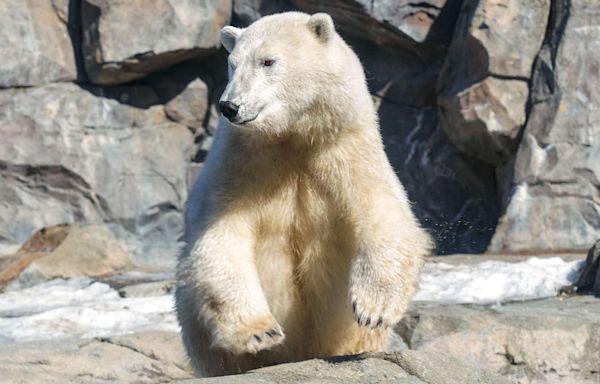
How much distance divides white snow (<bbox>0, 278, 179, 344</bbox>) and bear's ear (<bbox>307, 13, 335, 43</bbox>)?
299cm

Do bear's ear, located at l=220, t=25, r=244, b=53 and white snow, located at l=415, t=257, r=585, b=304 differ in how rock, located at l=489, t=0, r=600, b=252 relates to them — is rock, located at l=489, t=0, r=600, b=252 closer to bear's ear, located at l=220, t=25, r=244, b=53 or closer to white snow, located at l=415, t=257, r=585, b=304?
white snow, located at l=415, t=257, r=585, b=304

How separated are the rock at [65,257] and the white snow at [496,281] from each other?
10.5ft

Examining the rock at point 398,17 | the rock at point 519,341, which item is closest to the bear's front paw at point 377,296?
the rock at point 519,341

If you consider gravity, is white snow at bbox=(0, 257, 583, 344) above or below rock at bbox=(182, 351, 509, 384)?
below

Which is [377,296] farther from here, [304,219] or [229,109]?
[229,109]

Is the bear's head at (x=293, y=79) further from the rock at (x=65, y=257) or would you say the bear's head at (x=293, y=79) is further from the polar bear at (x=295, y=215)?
the rock at (x=65, y=257)

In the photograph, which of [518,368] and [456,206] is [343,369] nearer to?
[518,368]

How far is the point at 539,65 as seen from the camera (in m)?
10.0

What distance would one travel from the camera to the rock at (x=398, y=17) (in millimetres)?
11047

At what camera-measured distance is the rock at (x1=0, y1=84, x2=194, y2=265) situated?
11258 mm

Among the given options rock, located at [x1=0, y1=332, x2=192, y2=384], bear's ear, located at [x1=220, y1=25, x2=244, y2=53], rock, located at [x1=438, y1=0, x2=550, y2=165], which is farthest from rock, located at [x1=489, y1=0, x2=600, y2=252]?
bear's ear, located at [x1=220, y1=25, x2=244, y2=53]

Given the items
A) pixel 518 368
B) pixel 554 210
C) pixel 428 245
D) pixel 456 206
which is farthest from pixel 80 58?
pixel 428 245

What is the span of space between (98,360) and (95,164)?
739cm

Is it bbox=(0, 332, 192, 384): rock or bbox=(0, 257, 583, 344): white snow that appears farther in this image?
bbox=(0, 257, 583, 344): white snow
